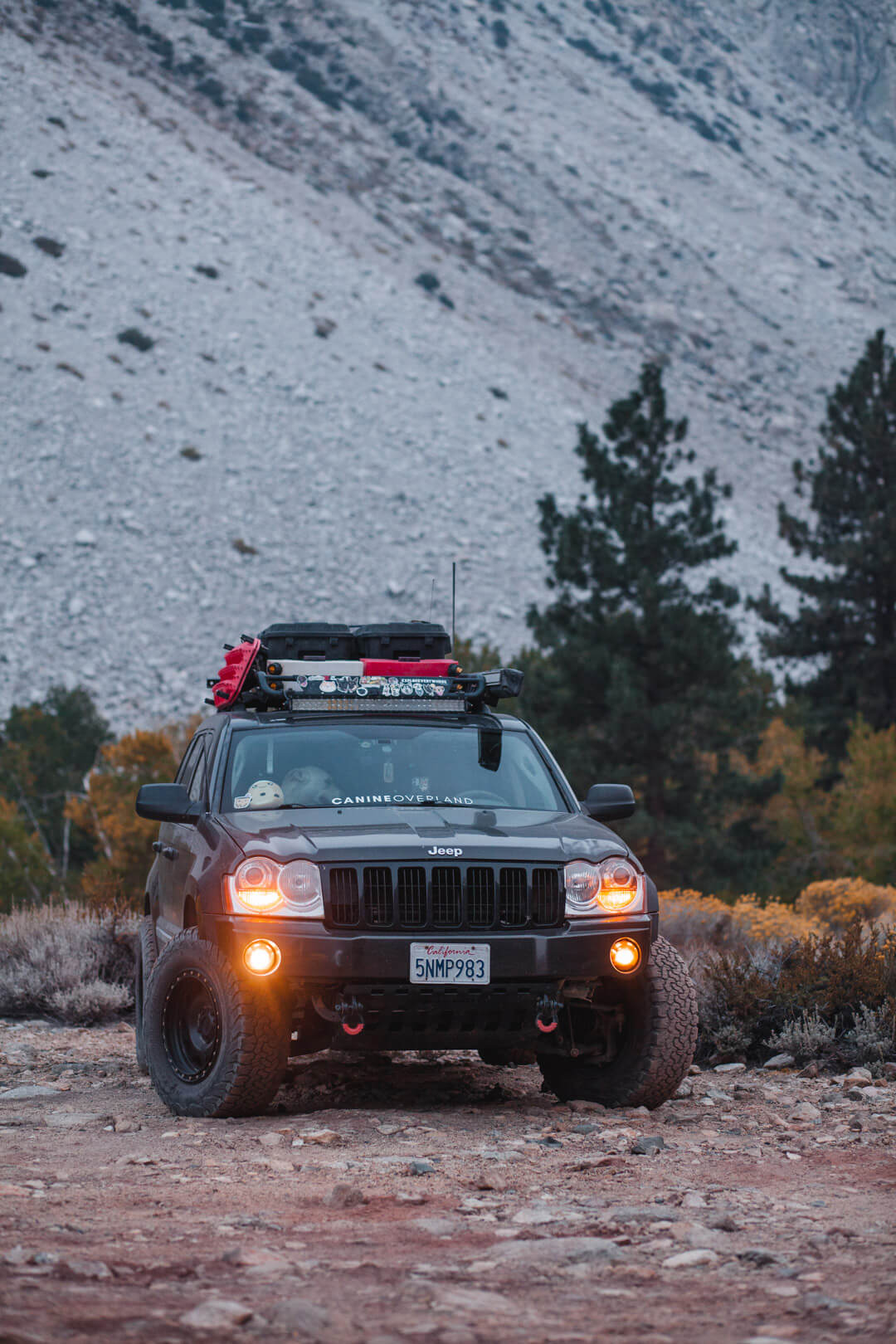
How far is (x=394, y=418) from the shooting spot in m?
63.5

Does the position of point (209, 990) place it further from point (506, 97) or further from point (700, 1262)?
point (506, 97)

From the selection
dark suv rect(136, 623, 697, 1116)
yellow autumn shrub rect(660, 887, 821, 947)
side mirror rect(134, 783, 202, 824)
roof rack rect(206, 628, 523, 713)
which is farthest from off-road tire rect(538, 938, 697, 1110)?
yellow autumn shrub rect(660, 887, 821, 947)

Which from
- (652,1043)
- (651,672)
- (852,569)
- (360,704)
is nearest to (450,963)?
(652,1043)

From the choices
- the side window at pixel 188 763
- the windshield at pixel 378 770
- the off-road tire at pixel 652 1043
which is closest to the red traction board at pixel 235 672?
the side window at pixel 188 763

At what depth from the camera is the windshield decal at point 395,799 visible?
7.50 meters

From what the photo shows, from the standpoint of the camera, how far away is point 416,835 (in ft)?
22.7

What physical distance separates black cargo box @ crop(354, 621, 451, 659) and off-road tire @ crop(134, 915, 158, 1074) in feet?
7.05

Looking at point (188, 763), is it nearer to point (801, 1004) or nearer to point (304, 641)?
point (304, 641)

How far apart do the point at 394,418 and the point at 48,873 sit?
37093 mm

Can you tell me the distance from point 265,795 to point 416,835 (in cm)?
104

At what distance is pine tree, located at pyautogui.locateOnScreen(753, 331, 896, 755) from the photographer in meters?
32.7

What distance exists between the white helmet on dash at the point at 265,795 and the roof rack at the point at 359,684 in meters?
0.60

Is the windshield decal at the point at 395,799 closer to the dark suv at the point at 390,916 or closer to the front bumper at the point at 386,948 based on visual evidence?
the dark suv at the point at 390,916

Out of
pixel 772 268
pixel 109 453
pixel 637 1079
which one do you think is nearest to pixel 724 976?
pixel 637 1079
